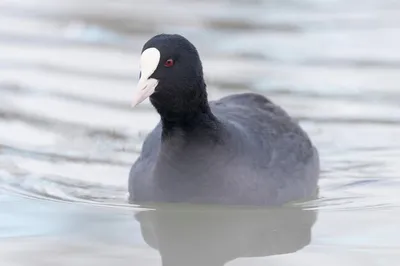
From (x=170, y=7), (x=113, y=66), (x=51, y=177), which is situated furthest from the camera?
(x=170, y=7)

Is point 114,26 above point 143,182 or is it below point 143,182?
above

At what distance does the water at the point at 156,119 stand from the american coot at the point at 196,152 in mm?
118

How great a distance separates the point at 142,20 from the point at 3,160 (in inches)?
179

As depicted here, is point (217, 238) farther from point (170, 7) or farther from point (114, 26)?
point (170, 7)

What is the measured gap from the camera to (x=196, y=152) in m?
5.82

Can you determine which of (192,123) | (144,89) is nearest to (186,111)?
(192,123)

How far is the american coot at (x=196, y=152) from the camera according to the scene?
5551 mm

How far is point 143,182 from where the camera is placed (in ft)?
Answer: 19.6

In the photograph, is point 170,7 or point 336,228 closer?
point 336,228

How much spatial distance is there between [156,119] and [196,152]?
2082 millimetres

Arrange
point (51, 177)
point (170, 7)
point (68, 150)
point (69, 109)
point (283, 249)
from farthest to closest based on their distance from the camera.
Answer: point (170, 7)
point (69, 109)
point (68, 150)
point (51, 177)
point (283, 249)

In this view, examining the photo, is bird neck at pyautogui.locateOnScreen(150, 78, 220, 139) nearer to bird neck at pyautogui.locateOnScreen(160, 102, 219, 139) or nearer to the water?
bird neck at pyautogui.locateOnScreen(160, 102, 219, 139)

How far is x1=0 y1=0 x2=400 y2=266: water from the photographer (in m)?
5.43

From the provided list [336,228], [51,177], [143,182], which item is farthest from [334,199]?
[51,177]
